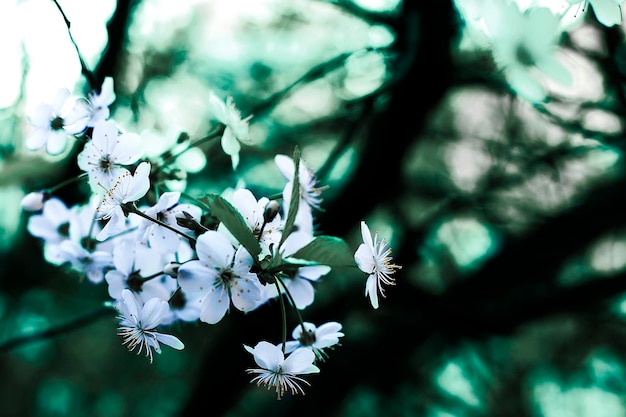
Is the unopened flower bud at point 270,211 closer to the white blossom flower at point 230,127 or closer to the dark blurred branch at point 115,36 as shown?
the white blossom flower at point 230,127

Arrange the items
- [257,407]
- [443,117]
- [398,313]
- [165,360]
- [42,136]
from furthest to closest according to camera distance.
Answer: [165,360] → [257,407] → [443,117] → [398,313] → [42,136]

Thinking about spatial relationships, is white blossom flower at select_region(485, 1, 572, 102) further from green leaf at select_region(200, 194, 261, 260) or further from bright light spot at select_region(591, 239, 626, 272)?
bright light spot at select_region(591, 239, 626, 272)

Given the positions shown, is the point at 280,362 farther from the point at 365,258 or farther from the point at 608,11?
the point at 608,11

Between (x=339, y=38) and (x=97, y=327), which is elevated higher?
(x=339, y=38)

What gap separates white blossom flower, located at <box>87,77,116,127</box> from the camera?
2.21 ft

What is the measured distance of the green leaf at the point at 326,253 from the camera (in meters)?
0.49

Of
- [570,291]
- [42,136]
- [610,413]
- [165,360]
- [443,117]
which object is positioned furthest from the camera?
[165,360]

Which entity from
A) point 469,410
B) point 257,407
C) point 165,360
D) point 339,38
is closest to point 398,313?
point 469,410

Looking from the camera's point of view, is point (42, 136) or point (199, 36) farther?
point (199, 36)

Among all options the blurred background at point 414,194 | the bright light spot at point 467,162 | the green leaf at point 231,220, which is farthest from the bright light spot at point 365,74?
the green leaf at point 231,220

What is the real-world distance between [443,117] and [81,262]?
6.41 ft

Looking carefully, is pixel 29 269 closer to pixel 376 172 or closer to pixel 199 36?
pixel 199 36

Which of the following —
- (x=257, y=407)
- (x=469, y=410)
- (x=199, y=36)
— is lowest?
(x=257, y=407)

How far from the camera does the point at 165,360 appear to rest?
3.34 m
